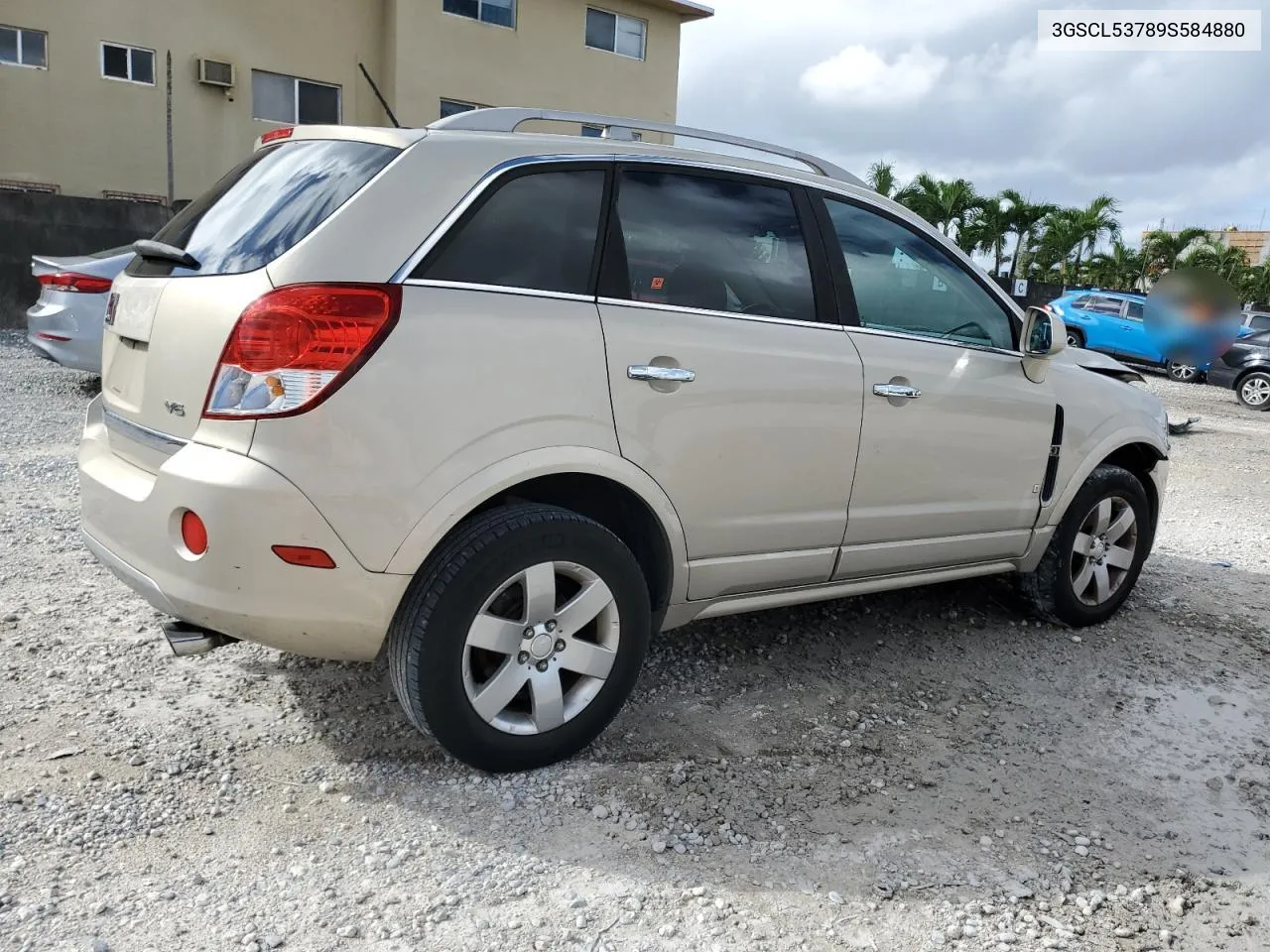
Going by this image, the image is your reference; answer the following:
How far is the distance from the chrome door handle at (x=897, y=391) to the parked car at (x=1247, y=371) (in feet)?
52.3

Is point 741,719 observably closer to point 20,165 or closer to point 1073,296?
point 20,165

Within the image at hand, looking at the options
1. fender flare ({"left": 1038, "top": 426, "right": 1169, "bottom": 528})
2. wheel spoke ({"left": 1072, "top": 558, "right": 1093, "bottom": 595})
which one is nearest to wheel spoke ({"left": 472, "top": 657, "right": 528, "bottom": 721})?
fender flare ({"left": 1038, "top": 426, "right": 1169, "bottom": 528})

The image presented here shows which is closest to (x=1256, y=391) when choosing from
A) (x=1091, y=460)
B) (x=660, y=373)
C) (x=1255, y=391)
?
(x=1255, y=391)

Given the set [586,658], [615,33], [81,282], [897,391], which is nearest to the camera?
[586,658]

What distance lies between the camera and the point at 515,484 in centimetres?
296

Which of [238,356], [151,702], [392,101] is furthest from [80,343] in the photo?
[392,101]

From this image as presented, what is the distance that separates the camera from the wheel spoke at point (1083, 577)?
473cm

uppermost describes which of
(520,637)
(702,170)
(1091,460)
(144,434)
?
(702,170)

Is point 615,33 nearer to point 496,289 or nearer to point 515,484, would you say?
point 496,289

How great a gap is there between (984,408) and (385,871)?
8.99ft

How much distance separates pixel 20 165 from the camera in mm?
17422

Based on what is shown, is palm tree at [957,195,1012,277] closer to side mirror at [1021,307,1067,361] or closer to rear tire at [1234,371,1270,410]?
rear tire at [1234,371,1270,410]

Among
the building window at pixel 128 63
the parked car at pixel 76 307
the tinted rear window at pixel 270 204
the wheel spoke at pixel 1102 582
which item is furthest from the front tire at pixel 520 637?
the building window at pixel 128 63

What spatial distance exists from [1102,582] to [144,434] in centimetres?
403
